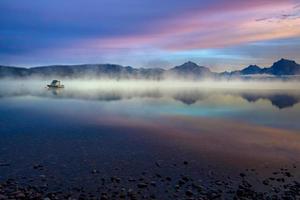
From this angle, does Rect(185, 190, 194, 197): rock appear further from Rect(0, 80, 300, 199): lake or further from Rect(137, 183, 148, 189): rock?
Rect(137, 183, 148, 189): rock

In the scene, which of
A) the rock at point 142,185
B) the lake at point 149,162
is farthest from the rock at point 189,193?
the rock at point 142,185

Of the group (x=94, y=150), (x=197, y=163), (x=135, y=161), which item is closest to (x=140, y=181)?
(x=135, y=161)

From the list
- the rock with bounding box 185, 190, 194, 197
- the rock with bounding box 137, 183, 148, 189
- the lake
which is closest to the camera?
the rock with bounding box 185, 190, 194, 197

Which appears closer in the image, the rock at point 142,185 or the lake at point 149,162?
the lake at point 149,162

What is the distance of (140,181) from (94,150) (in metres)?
8.09

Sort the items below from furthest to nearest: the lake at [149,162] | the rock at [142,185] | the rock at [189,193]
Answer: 1. the rock at [142,185]
2. the lake at [149,162]
3. the rock at [189,193]

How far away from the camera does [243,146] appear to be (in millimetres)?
27328

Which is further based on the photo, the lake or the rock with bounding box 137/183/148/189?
the rock with bounding box 137/183/148/189

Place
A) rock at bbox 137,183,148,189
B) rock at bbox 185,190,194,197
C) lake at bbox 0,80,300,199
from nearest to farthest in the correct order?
rock at bbox 185,190,194,197 < lake at bbox 0,80,300,199 < rock at bbox 137,183,148,189

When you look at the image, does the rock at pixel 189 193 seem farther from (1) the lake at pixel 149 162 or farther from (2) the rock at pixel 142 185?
(2) the rock at pixel 142 185

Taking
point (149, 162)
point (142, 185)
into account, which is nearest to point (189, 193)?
point (142, 185)

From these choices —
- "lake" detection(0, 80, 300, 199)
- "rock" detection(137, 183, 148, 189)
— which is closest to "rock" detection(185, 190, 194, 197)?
"lake" detection(0, 80, 300, 199)

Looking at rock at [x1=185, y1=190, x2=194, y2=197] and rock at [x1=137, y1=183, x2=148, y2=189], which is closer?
rock at [x1=185, y1=190, x2=194, y2=197]

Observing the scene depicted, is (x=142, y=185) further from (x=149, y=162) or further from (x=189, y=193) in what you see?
(x=149, y=162)
